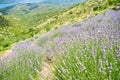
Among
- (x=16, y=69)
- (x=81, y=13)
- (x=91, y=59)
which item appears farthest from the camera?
(x=81, y=13)

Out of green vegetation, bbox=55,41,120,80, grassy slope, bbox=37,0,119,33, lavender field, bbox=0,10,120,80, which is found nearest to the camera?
green vegetation, bbox=55,41,120,80

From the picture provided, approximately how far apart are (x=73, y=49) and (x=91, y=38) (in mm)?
418

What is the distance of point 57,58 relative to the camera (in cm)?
499

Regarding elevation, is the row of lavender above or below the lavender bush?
above

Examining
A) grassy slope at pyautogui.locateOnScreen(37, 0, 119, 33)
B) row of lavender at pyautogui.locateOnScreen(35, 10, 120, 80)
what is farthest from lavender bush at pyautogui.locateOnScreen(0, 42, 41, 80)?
grassy slope at pyautogui.locateOnScreen(37, 0, 119, 33)

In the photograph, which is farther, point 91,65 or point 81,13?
point 81,13

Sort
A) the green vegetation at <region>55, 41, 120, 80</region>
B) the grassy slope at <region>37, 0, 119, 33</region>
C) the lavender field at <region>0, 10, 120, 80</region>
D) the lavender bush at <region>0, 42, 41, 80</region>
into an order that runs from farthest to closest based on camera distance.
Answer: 1. the grassy slope at <region>37, 0, 119, 33</region>
2. the lavender bush at <region>0, 42, 41, 80</region>
3. the lavender field at <region>0, 10, 120, 80</region>
4. the green vegetation at <region>55, 41, 120, 80</region>

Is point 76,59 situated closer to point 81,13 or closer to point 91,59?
point 91,59

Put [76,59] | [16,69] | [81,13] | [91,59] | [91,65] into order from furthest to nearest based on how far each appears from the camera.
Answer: [81,13], [16,69], [76,59], [91,59], [91,65]

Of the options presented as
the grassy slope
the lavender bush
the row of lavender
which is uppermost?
the row of lavender

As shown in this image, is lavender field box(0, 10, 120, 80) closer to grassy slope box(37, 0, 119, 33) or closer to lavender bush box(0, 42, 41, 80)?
lavender bush box(0, 42, 41, 80)

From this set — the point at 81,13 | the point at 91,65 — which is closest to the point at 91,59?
the point at 91,65

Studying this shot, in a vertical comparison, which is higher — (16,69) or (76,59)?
(76,59)

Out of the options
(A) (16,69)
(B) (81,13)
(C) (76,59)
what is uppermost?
(C) (76,59)
